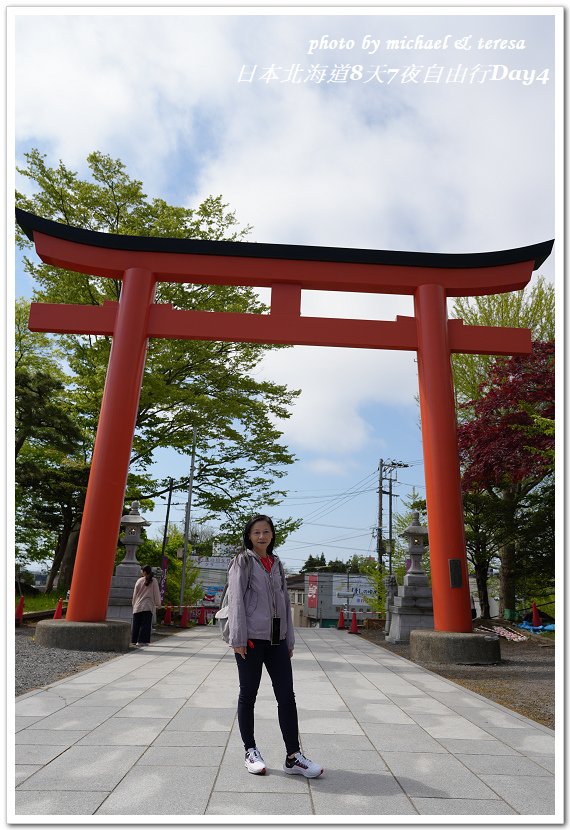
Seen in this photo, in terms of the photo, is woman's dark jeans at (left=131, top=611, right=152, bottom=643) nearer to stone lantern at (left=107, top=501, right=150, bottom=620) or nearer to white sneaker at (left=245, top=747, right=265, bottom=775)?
stone lantern at (left=107, top=501, right=150, bottom=620)

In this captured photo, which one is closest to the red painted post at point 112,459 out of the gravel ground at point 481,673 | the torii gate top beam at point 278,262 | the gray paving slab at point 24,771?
the torii gate top beam at point 278,262

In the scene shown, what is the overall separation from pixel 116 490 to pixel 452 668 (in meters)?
6.01

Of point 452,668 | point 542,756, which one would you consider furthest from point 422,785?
point 452,668

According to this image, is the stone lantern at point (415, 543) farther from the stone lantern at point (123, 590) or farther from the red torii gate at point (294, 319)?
the stone lantern at point (123, 590)

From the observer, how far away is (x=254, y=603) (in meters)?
3.87

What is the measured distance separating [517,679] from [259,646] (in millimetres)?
6136

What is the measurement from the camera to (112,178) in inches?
635

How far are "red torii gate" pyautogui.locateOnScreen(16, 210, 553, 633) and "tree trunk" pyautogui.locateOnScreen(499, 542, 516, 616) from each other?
9.50 m

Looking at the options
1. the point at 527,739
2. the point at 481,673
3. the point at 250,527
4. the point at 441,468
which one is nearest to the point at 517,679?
the point at 481,673

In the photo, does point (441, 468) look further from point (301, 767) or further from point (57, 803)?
point (57, 803)

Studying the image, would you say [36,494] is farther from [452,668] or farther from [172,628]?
[452,668]

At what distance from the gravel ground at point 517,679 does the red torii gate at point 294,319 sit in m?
1.01

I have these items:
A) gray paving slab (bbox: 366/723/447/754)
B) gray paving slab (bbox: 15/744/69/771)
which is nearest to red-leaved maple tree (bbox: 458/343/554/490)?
gray paving slab (bbox: 366/723/447/754)

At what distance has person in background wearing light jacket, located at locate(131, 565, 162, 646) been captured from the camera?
36.0 ft
